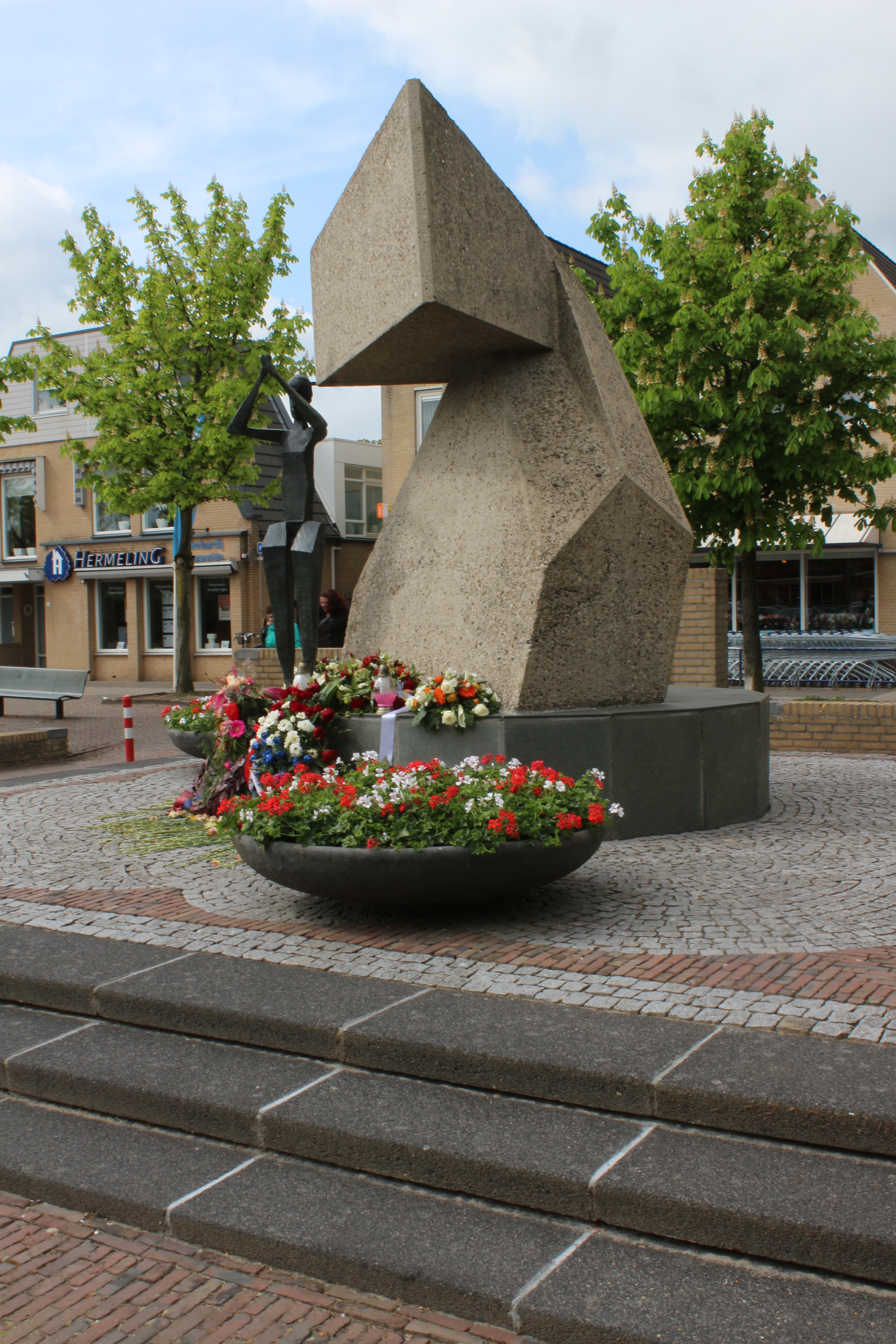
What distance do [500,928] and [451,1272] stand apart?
2.44 meters

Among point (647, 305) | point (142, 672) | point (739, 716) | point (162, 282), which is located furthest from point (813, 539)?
point (142, 672)

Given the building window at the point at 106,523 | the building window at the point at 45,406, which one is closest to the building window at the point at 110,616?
the building window at the point at 106,523

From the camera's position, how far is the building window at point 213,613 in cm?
3041

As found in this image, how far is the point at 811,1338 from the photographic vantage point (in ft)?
8.48

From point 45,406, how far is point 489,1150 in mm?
33642

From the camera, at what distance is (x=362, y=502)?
116ft

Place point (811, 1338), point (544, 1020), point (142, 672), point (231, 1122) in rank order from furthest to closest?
point (142, 672)
point (544, 1020)
point (231, 1122)
point (811, 1338)

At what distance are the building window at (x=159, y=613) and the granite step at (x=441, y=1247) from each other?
2826 cm

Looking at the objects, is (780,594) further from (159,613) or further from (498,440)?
(498,440)

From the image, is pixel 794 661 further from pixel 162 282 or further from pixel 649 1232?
pixel 649 1232

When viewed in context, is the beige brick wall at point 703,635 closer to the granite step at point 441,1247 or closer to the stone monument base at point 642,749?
the stone monument base at point 642,749

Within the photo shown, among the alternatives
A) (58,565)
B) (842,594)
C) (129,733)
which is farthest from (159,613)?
(129,733)

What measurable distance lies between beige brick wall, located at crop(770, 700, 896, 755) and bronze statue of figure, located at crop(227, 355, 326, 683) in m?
5.14

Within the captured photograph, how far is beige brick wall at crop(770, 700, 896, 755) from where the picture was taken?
1173cm
